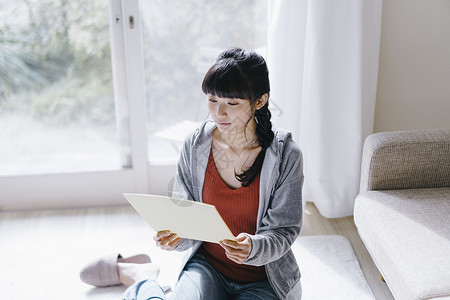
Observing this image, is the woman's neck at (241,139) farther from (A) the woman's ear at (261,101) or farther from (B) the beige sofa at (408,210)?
(B) the beige sofa at (408,210)

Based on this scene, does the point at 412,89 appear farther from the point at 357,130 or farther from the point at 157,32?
the point at 157,32

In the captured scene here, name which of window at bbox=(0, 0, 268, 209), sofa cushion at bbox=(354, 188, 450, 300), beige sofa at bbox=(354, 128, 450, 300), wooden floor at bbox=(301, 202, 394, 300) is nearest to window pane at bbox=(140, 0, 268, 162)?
window at bbox=(0, 0, 268, 209)

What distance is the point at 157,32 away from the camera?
2379 millimetres

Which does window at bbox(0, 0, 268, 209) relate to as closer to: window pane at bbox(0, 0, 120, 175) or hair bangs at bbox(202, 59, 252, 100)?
window pane at bbox(0, 0, 120, 175)

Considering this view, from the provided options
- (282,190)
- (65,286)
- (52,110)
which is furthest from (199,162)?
(52,110)

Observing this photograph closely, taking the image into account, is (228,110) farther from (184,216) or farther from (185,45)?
(185,45)

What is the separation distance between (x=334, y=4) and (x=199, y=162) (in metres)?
1.04

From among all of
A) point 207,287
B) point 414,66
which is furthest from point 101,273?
point 414,66

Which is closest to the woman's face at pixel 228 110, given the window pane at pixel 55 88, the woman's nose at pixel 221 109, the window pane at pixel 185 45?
the woman's nose at pixel 221 109

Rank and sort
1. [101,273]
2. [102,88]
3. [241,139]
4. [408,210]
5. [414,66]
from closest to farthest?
1. [241,139]
2. [408,210]
3. [101,273]
4. [414,66]
5. [102,88]

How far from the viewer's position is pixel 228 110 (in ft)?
4.56

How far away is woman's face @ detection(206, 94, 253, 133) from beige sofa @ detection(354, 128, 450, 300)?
0.63 meters

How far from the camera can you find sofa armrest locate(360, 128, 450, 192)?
72.9 inches

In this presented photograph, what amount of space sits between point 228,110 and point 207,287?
1.65 feet
